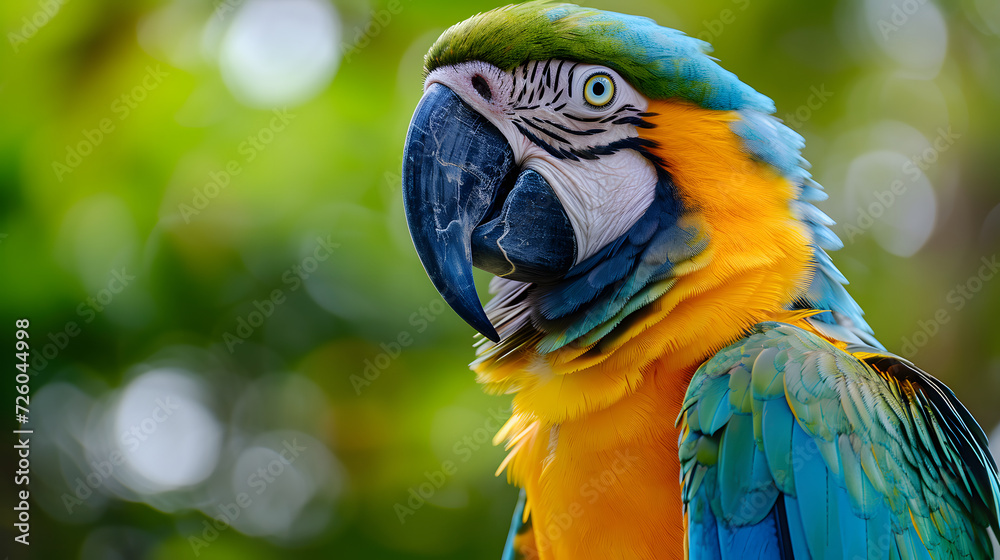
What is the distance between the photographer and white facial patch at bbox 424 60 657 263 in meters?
1.51

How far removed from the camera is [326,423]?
3443 millimetres

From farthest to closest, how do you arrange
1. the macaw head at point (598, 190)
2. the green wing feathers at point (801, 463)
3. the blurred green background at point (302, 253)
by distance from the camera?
the blurred green background at point (302, 253), the macaw head at point (598, 190), the green wing feathers at point (801, 463)

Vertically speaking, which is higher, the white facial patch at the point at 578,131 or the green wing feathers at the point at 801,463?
the white facial patch at the point at 578,131

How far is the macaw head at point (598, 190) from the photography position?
1.43m

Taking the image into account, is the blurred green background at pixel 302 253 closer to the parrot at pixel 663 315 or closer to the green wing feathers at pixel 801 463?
the parrot at pixel 663 315

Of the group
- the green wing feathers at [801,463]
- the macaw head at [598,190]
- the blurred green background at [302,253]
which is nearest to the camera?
the green wing feathers at [801,463]

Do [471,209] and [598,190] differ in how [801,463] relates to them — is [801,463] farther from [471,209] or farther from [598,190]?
[471,209]

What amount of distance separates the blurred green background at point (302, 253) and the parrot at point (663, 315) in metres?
1.82

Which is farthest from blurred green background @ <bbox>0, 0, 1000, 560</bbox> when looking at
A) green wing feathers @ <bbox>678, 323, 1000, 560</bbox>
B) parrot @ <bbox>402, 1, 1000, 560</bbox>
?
green wing feathers @ <bbox>678, 323, 1000, 560</bbox>

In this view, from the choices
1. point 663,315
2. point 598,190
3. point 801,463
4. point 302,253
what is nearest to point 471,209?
point 598,190

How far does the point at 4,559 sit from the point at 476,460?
2.09 metres

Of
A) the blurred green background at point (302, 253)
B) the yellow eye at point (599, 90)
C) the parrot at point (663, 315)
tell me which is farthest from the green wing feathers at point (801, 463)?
the blurred green background at point (302, 253)

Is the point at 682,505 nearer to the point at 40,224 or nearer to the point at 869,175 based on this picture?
the point at 869,175

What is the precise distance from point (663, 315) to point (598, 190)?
0.32m
